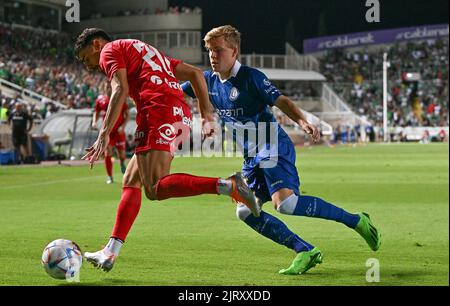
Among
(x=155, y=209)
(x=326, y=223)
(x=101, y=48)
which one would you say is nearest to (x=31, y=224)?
(x=155, y=209)

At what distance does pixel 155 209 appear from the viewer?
44.0 ft

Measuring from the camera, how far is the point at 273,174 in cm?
709

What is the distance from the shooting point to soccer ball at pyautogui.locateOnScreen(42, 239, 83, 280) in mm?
6551

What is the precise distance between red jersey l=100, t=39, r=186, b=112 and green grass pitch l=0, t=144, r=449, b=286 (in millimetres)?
1466

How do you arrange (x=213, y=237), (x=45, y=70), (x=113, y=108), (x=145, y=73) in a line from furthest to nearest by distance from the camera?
(x=45, y=70) < (x=213, y=237) < (x=145, y=73) < (x=113, y=108)

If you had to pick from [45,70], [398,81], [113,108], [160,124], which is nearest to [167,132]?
[160,124]

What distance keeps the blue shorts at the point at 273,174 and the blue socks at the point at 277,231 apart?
180 millimetres

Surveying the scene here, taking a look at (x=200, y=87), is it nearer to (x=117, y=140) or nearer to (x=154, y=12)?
(x=117, y=140)

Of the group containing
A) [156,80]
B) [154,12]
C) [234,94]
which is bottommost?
[234,94]

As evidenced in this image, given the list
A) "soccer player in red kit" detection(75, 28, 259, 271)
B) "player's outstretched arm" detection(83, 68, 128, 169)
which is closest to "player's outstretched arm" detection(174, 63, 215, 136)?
"soccer player in red kit" detection(75, 28, 259, 271)

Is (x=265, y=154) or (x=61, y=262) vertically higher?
(x=265, y=154)

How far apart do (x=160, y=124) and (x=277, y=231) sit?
4.54 ft

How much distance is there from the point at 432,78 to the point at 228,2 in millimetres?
24148

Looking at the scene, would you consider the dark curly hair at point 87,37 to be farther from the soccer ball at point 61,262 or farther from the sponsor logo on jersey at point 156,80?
the soccer ball at point 61,262
